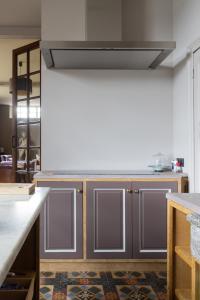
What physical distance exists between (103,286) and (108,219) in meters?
0.55

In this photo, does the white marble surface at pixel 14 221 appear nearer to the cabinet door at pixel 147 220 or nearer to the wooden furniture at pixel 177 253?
the wooden furniture at pixel 177 253

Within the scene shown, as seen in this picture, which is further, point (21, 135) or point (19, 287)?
point (21, 135)

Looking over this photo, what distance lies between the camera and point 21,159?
14.5 ft

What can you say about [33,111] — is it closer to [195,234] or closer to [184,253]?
[184,253]

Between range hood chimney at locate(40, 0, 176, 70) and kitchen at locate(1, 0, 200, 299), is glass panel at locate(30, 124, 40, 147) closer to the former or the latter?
kitchen at locate(1, 0, 200, 299)

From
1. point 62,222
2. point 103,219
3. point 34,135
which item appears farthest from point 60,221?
point 34,135

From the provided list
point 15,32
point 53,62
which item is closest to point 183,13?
point 53,62

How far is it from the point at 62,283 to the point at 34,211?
156 centimetres

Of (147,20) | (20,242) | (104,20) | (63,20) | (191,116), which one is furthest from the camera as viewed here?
(104,20)

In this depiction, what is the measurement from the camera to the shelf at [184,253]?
5.18 feet

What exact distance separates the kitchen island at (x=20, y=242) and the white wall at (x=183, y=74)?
1.60 meters

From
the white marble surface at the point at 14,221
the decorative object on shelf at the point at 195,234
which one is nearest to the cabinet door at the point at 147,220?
the white marble surface at the point at 14,221

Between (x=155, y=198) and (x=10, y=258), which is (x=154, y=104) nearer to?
(x=155, y=198)

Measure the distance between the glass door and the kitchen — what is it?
712 millimetres
